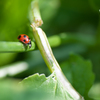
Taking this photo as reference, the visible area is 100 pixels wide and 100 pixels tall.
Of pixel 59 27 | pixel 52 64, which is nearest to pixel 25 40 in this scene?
pixel 52 64

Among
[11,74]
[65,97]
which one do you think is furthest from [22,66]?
[65,97]

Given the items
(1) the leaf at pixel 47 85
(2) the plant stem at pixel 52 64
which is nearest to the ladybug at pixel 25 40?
(2) the plant stem at pixel 52 64

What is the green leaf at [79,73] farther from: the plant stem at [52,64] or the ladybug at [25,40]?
the ladybug at [25,40]

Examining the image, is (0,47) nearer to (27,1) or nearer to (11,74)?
(27,1)

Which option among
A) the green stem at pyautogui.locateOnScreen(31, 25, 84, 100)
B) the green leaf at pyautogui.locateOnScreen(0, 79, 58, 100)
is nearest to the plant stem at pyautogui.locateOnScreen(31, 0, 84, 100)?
the green stem at pyautogui.locateOnScreen(31, 25, 84, 100)

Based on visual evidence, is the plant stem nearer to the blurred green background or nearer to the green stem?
the green stem

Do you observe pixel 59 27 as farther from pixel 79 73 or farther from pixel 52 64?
A: pixel 52 64
